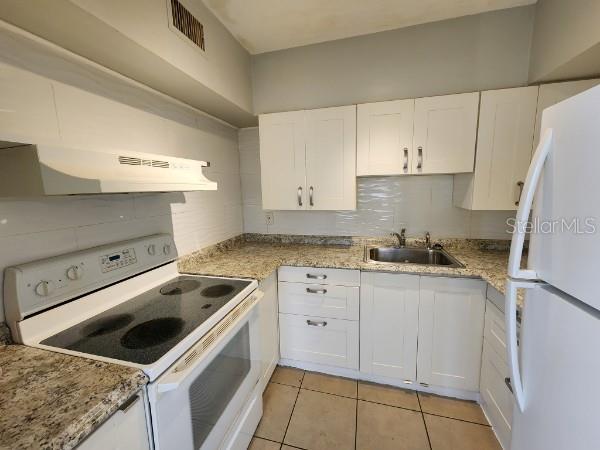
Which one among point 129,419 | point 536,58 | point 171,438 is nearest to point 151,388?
point 129,419

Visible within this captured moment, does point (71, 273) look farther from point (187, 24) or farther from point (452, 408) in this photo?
point (452, 408)

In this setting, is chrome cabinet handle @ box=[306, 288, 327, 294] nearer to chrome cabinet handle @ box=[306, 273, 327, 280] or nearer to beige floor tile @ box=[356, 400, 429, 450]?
chrome cabinet handle @ box=[306, 273, 327, 280]

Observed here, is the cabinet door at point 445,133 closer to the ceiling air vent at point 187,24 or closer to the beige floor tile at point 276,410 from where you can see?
the ceiling air vent at point 187,24

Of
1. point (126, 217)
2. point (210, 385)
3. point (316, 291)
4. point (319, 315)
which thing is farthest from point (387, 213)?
point (126, 217)

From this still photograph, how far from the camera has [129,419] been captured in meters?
0.73

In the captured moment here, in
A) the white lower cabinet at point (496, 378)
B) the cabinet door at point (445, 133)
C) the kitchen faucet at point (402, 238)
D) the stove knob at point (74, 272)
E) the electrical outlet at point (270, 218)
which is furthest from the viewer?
the electrical outlet at point (270, 218)

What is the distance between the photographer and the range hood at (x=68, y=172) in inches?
28.0

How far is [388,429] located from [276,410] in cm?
69

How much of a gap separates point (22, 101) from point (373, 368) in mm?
2310

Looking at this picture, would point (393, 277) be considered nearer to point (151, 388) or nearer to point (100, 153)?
point (151, 388)

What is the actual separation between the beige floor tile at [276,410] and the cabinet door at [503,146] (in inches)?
70.6

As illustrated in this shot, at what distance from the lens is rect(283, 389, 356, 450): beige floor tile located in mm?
1445

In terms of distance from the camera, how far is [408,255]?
2121 millimetres

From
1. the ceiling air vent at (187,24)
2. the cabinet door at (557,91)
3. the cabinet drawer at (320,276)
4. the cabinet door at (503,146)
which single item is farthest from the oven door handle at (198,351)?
the cabinet door at (557,91)
